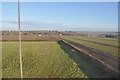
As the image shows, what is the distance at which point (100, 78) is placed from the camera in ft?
27.4

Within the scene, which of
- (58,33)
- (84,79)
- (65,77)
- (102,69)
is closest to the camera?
(84,79)

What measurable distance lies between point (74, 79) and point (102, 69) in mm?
2520

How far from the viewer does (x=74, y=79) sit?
825 centimetres

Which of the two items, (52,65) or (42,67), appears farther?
(52,65)

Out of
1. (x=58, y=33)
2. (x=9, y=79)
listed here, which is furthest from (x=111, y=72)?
(x=58, y=33)

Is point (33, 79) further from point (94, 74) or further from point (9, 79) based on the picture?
point (94, 74)

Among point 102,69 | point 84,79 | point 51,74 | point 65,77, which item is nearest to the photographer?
point 84,79

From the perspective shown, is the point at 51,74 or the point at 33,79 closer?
the point at 33,79

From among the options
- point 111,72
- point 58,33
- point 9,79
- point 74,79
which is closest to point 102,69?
point 111,72

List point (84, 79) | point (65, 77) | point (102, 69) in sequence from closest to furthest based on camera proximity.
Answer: point (84, 79)
point (65, 77)
point (102, 69)

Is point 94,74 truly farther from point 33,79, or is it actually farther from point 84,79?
point 33,79

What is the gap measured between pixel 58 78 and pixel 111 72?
2758 millimetres

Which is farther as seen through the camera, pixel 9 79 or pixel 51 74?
pixel 51 74

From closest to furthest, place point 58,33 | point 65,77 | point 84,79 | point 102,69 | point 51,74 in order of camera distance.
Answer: point 84,79 → point 65,77 → point 51,74 → point 102,69 → point 58,33
